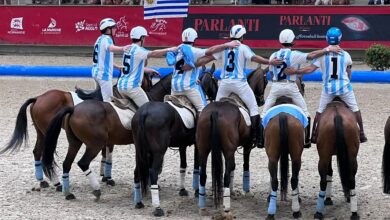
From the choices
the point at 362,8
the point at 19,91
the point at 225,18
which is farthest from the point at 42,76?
the point at 362,8

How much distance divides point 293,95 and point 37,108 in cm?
404

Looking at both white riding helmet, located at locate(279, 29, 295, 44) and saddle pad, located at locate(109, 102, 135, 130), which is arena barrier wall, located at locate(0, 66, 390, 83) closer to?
saddle pad, located at locate(109, 102, 135, 130)

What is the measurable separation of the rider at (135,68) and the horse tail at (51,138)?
0.94 meters

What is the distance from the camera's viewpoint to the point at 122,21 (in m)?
26.8

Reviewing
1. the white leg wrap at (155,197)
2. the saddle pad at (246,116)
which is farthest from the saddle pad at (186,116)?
the white leg wrap at (155,197)

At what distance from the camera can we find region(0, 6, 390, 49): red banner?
24.8 metres

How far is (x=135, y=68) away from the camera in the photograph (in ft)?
35.3

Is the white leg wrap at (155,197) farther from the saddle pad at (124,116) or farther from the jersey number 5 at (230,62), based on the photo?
the jersey number 5 at (230,62)

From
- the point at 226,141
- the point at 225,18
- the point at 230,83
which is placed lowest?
the point at 226,141

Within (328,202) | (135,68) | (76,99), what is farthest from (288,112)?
(76,99)

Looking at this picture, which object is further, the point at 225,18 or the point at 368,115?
the point at 225,18

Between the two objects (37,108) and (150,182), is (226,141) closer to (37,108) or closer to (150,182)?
(150,182)

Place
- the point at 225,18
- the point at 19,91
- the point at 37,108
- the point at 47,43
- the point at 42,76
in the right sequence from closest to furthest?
the point at 37,108
the point at 19,91
the point at 42,76
the point at 225,18
the point at 47,43

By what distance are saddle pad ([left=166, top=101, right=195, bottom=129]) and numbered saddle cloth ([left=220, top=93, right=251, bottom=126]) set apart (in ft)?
1.75
